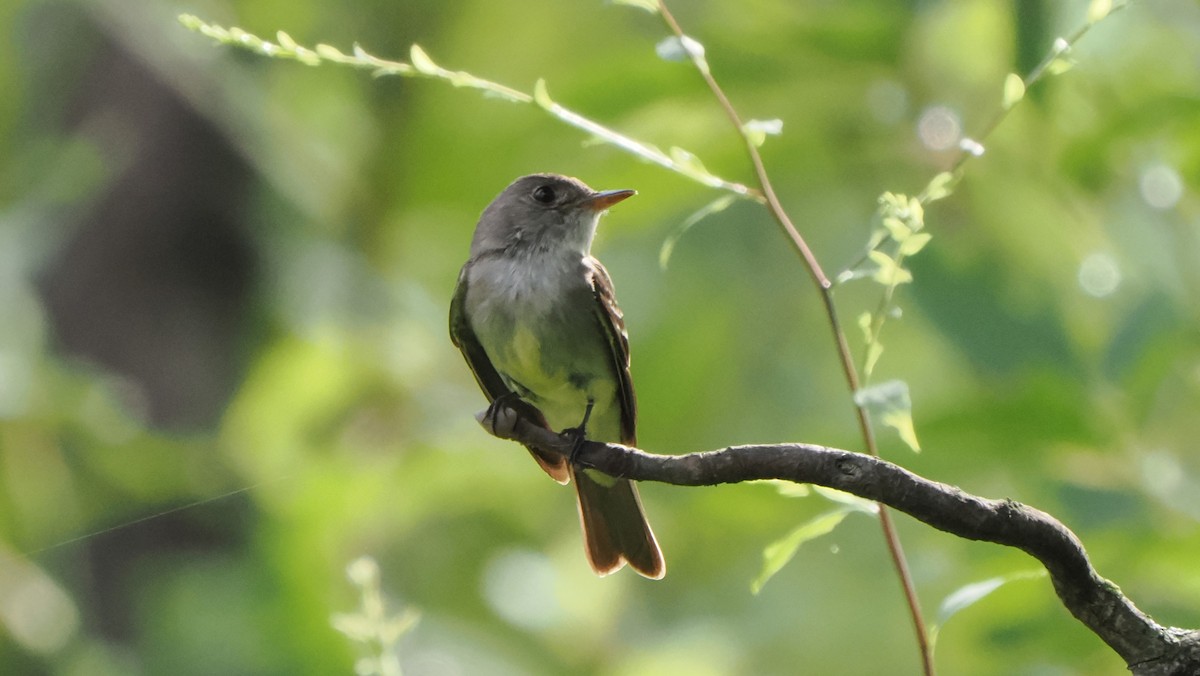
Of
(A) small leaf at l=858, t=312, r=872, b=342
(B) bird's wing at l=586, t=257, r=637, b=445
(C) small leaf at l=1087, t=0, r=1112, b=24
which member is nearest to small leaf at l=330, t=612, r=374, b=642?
(A) small leaf at l=858, t=312, r=872, b=342

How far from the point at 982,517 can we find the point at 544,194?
9.50 feet

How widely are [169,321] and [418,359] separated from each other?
1716 mm

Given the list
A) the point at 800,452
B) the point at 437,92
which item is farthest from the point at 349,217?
the point at 800,452

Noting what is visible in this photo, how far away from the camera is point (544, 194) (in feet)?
14.3

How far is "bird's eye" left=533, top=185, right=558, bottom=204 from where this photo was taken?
4355 millimetres

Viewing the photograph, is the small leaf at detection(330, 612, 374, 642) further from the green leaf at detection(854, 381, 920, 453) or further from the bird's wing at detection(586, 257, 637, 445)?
the bird's wing at detection(586, 257, 637, 445)

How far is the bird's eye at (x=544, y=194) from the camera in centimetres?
436

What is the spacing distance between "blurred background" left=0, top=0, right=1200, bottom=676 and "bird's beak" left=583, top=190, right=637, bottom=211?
52 millimetres

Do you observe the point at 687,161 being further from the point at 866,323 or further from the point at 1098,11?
the point at 1098,11

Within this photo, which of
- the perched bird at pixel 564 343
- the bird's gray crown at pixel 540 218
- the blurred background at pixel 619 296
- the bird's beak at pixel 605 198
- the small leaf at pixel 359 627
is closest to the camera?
the small leaf at pixel 359 627

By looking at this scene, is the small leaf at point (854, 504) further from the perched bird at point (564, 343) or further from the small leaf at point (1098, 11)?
the perched bird at point (564, 343)

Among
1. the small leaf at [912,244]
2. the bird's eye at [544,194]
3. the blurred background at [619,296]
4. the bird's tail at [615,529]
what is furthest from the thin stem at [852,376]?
the bird's eye at [544,194]

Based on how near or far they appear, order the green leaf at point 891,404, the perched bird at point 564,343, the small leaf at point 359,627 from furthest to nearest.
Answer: the perched bird at point 564,343, the small leaf at point 359,627, the green leaf at point 891,404

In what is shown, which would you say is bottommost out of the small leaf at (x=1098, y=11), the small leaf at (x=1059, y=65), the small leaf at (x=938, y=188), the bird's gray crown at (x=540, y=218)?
the small leaf at (x=938, y=188)
